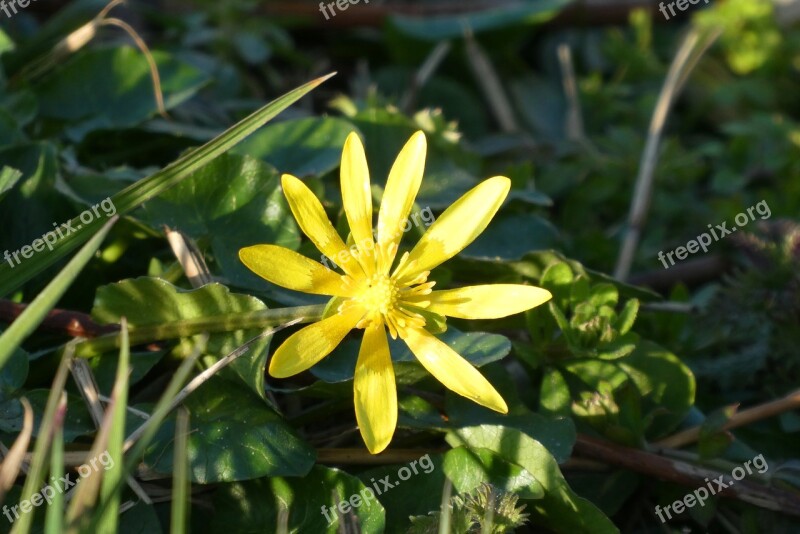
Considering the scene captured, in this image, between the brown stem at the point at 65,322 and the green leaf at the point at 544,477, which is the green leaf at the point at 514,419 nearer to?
the green leaf at the point at 544,477

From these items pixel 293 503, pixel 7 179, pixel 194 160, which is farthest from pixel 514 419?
pixel 7 179

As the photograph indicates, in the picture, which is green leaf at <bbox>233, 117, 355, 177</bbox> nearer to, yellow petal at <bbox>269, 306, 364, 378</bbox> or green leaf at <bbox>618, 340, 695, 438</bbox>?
yellow petal at <bbox>269, 306, 364, 378</bbox>

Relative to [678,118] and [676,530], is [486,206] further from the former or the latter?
[678,118]

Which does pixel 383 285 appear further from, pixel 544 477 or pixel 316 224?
pixel 544 477

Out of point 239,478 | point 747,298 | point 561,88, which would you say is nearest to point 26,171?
point 239,478

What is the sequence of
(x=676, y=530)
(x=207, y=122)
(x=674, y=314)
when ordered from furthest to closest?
(x=207, y=122) → (x=674, y=314) → (x=676, y=530)

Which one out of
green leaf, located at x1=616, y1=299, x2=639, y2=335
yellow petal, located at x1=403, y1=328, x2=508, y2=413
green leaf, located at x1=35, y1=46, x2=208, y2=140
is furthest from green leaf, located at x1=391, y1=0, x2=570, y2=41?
yellow petal, located at x1=403, y1=328, x2=508, y2=413

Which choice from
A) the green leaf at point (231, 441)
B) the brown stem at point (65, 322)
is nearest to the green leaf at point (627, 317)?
the green leaf at point (231, 441)
